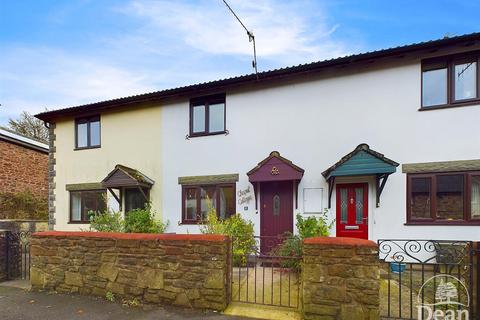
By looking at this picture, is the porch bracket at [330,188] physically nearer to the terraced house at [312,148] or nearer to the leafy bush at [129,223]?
the terraced house at [312,148]

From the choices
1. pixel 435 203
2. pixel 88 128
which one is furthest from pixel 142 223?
pixel 435 203

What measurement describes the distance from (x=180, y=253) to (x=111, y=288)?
1618mm

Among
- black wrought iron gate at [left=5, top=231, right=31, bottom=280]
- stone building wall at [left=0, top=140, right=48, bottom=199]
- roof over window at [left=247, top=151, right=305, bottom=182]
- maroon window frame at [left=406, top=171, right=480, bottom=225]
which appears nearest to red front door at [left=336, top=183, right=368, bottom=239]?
maroon window frame at [left=406, top=171, right=480, bottom=225]

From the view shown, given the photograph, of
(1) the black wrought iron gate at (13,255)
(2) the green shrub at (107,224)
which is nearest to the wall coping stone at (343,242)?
(1) the black wrought iron gate at (13,255)

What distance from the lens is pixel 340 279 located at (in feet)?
14.1

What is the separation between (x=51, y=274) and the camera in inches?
237

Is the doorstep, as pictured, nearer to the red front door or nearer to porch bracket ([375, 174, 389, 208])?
the red front door

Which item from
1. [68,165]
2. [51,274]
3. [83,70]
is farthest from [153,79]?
[51,274]

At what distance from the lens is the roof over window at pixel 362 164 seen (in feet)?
24.5

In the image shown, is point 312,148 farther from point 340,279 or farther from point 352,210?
point 340,279

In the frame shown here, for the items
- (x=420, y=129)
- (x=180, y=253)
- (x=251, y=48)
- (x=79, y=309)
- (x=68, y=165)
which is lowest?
(x=79, y=309)

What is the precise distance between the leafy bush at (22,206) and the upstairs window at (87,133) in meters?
5.49

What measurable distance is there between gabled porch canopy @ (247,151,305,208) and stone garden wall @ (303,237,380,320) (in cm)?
415

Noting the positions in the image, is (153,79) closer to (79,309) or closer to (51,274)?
(51,274)
